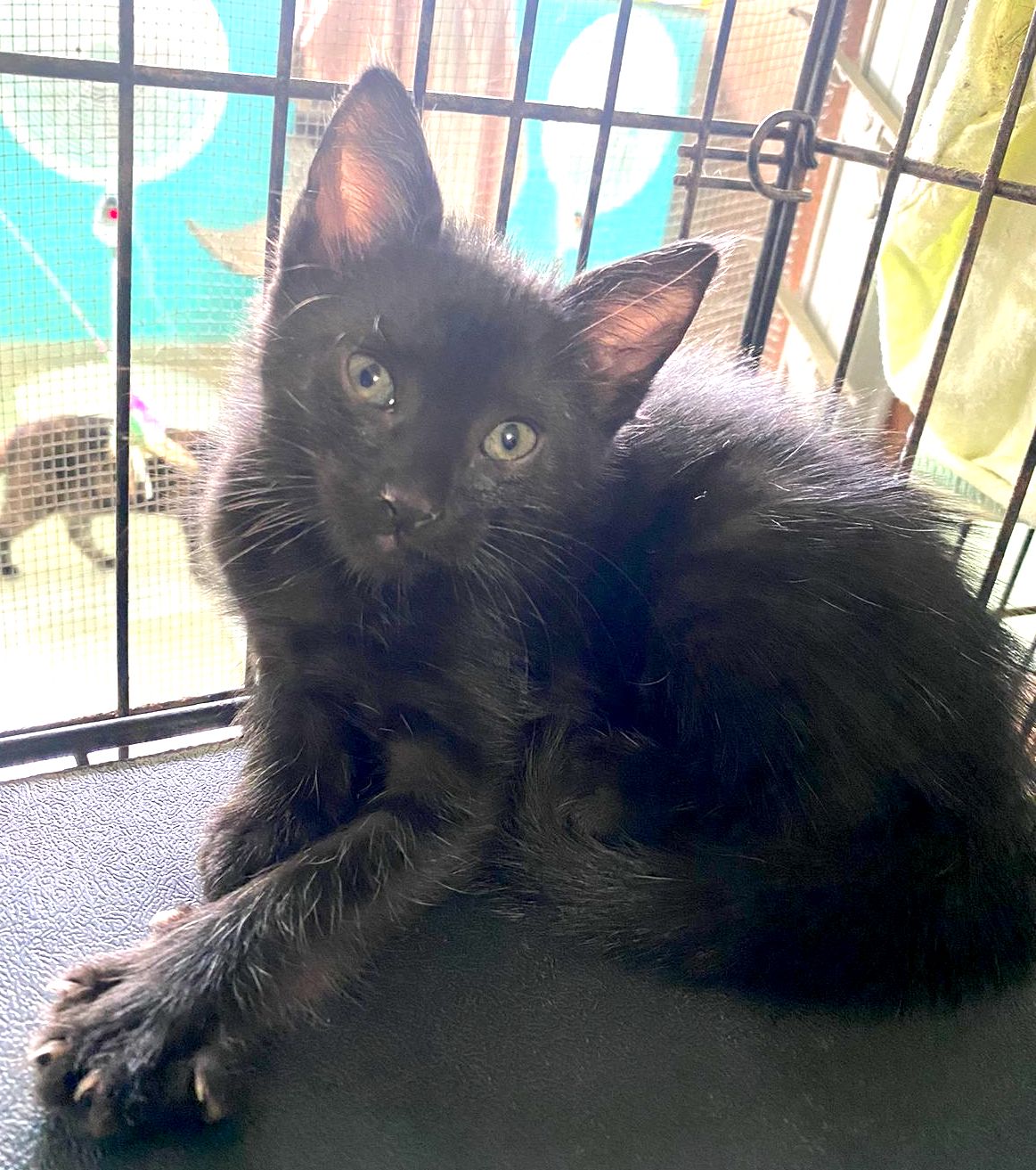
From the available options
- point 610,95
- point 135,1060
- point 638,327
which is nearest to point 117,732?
point 135,1060

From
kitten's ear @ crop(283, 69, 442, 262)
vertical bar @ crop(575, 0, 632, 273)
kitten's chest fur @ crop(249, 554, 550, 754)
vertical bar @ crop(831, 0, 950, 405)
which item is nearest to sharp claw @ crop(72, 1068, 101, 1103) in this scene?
kitten's chest fur @ crop(249, 554, 550, 754)

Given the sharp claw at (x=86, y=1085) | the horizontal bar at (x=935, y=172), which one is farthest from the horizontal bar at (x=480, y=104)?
the sharp claw at (x=86, y=1085)

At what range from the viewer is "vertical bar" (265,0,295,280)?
84 cm

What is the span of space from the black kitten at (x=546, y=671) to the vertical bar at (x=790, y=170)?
384 mm

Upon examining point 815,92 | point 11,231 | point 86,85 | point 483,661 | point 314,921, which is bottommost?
point 314,921

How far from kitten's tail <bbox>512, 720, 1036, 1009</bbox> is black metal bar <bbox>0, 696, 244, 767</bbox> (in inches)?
19.0

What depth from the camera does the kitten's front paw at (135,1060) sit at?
0.64 m

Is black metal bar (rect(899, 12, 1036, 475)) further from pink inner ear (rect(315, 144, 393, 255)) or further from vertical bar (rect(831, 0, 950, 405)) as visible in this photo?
pink inner ear (rect(315, 144, 393, 255))

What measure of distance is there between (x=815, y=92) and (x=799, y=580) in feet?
2.06

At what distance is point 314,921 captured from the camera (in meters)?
0.75

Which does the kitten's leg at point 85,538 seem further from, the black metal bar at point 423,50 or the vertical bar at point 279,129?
the black metal bar at point 423,50

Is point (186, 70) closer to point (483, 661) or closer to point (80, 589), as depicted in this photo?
point (483, 661)

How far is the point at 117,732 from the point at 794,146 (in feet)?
3.36

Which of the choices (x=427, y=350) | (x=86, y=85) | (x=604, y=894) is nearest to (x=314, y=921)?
(x=604, y=894)
